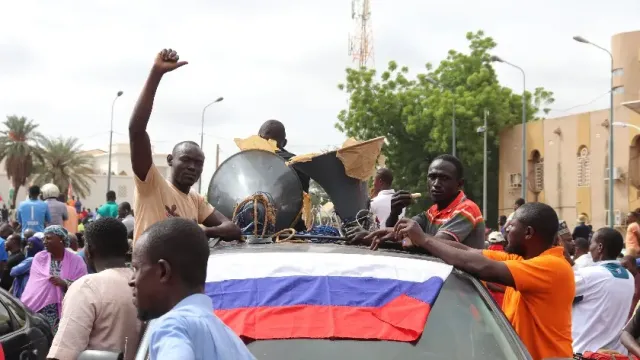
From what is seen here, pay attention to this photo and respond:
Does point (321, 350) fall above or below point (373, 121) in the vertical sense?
below

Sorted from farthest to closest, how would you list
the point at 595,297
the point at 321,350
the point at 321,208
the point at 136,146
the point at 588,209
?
the point at 588,209 → the point at 321,208 → the point at 595,297 → the point at 136,146 → the point at 321,350

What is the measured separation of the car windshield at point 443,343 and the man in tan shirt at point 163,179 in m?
1.52

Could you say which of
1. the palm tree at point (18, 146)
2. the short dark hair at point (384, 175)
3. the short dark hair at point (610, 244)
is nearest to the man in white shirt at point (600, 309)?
the short dark hair at point (610, 244)

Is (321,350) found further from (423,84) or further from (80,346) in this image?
(423,84)

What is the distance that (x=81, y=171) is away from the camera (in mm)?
63125

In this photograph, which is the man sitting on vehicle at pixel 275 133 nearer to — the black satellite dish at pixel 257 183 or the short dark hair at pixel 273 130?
the short dark hair at pixel 273 130

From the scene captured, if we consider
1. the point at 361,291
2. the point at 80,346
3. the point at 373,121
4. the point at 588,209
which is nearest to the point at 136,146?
the point at 80,346

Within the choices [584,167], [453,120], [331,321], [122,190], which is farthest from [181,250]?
[122,190]

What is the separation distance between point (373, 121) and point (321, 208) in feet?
133

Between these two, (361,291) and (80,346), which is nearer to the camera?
(361,291)

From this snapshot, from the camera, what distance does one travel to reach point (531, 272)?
4555mm

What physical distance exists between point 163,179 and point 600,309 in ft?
10.4

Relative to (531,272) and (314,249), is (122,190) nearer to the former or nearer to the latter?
(314,249)

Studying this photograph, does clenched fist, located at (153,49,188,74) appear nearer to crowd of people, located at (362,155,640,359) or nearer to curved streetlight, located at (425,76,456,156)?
crowd of people, located at (362,155,640,359)
